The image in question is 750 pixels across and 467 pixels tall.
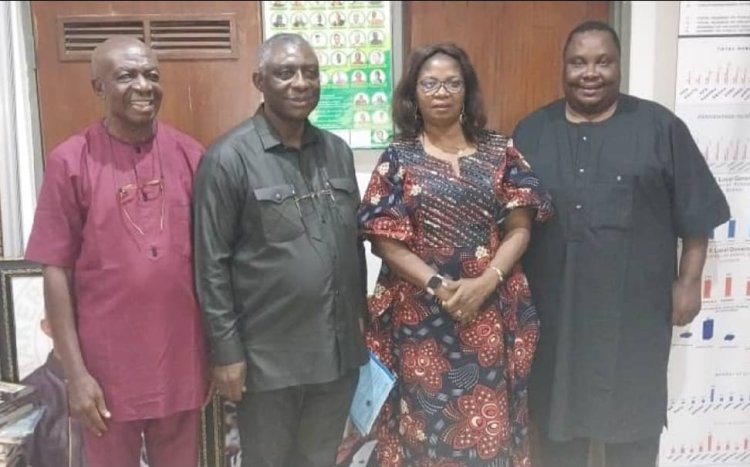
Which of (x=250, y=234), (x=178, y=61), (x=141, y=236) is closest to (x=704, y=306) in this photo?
(x=250, y=234)

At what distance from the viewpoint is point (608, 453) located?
198cm

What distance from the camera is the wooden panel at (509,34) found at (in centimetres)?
237

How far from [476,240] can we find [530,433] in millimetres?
638

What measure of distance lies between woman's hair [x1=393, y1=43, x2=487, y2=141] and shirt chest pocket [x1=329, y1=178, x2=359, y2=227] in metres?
0.19

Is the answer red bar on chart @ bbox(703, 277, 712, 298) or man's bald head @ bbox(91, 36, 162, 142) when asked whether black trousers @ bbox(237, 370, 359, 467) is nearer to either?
man's bald head @ bbox(91, 36, 162, 142)

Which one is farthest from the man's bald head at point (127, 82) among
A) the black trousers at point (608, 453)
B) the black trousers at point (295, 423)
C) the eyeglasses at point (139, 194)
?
the black trousers at point (608, 453)

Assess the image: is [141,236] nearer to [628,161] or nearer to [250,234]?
[250,234]

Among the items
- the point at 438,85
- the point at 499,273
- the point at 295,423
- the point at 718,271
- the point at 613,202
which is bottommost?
the point at 295,423

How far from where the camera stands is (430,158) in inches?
66.1

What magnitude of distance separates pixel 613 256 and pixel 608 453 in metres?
0.59

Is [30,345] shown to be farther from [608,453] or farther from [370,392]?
[608,453]

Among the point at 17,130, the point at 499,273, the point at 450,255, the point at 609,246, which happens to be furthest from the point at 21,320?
the point at 609,246

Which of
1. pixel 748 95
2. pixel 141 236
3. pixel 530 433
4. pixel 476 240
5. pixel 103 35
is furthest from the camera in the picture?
pixel 103 35

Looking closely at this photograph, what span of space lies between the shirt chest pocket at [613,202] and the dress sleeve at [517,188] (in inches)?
4.9
